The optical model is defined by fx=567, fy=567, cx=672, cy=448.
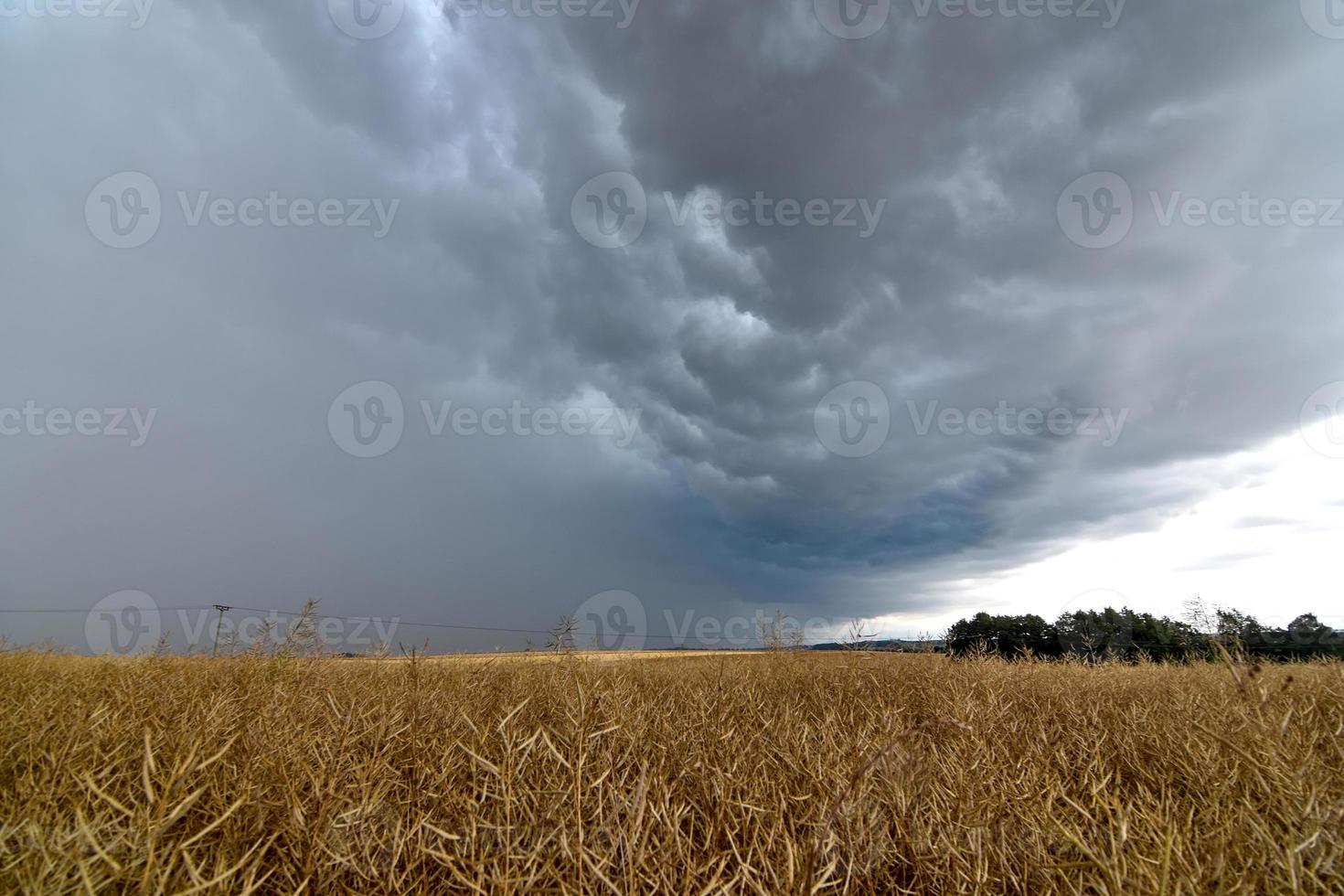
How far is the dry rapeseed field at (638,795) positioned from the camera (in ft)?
5.58

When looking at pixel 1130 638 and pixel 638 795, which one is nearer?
pixel 638 795

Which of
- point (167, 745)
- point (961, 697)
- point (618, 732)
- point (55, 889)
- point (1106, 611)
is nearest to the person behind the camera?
point (55, 889)

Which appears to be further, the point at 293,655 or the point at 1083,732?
the point at 293,655

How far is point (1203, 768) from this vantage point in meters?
3.52

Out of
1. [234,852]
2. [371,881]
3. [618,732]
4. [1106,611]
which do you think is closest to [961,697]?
[618,732]

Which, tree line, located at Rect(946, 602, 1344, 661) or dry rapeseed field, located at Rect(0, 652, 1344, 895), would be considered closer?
dry rapeseed field, located at Rect(0, 652, 1344, 895)

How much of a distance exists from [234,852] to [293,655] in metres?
6.09

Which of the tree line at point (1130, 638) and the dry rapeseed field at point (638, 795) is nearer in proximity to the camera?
the dry rapeseed field at point (638, 795)

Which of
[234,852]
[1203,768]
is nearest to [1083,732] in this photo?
[1203,768]

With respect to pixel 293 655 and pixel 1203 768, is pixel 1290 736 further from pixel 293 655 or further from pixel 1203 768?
pixel 293 655

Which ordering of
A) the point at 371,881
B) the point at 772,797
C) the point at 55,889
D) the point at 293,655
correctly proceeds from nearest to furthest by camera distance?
the point at 55,889, the point at 371,881, the point at 772,797, the point at 293,655

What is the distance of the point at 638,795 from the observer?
1554 millimetres

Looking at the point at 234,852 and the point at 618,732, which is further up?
the point at 618,732

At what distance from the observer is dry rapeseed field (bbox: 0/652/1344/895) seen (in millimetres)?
1702
